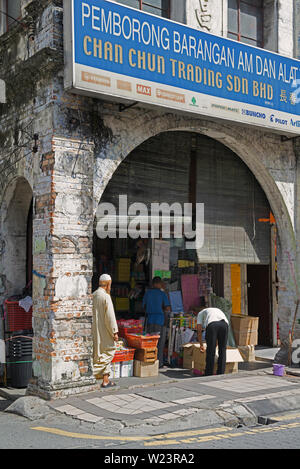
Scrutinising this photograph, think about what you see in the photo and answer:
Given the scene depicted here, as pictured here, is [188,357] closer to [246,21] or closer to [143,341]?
[143,341]

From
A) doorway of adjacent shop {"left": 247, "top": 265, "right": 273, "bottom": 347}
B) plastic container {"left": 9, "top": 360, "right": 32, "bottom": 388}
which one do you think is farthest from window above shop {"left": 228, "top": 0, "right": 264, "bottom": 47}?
plastic container {"left": 9, "top": 360, "right": 32, "bottom": 388}

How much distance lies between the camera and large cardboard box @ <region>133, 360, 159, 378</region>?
31.6 feet

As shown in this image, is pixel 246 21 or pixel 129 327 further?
pixel 246 21

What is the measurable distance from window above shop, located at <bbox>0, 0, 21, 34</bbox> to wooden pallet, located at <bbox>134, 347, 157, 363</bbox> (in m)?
6.45

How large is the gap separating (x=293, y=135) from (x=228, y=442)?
Result: 7003 mm

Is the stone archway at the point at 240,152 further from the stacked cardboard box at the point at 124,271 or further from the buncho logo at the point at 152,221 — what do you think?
the stacked cardboard box at the point at 124,271

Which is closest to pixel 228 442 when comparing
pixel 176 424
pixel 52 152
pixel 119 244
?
pixel 176 424

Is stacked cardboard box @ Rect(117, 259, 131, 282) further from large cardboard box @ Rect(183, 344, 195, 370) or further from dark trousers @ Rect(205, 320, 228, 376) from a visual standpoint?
dark trousers @ Rect(205, 320, 228, 376)

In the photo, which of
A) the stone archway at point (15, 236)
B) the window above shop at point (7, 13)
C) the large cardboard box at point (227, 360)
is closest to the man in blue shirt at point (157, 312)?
the large cardboard box at point (227, 360)

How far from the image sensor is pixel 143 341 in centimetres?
970

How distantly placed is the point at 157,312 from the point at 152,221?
194 cm

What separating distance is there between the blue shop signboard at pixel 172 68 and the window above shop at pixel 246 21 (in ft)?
3.53

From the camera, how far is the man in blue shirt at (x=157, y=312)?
34.9 feet

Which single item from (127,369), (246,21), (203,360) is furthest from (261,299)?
(246,21)
